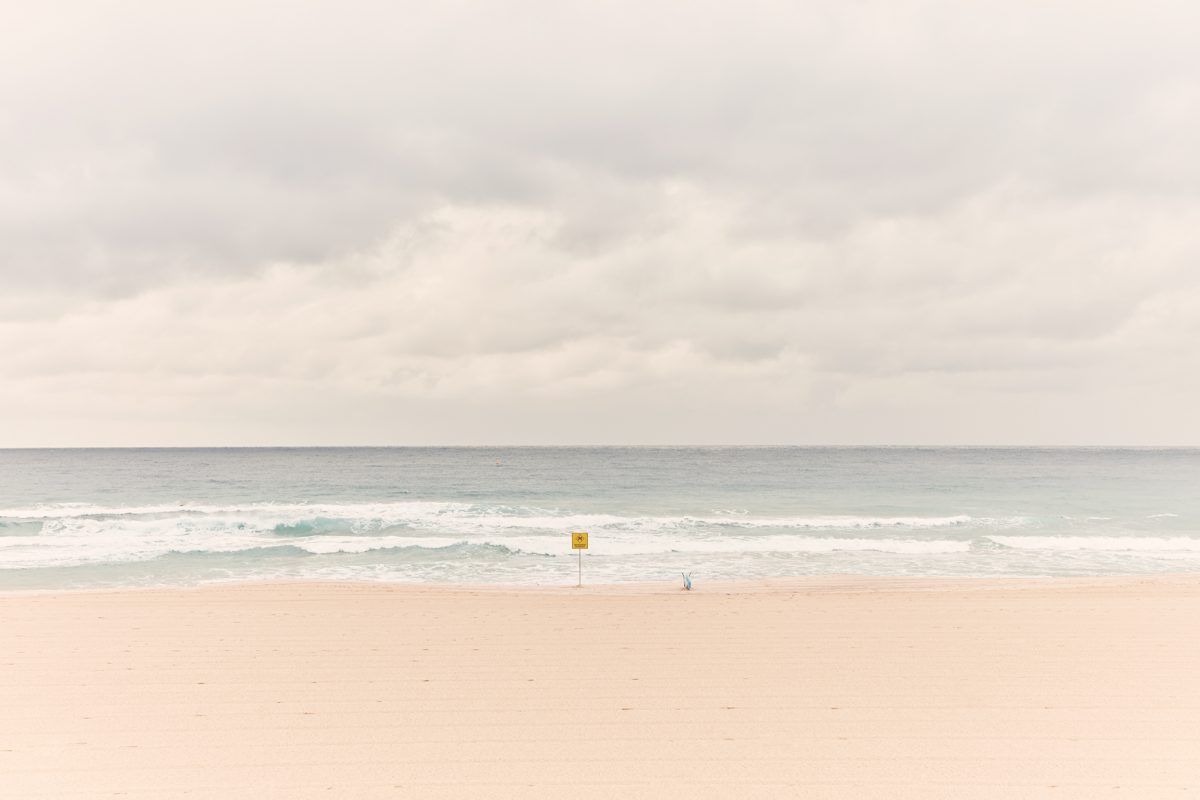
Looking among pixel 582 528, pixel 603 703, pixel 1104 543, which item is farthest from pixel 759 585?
pixel 1104 543

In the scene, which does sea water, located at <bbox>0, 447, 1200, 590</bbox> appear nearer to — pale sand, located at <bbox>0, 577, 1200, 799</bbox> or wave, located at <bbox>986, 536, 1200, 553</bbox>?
wave, located at <bbox>986, 536, 1200, 553</bbox>

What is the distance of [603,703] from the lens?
5883 millimetres


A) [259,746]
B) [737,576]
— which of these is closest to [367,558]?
[737,576]

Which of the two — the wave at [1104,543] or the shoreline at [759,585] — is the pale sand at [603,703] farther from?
the wave at [1104,543]

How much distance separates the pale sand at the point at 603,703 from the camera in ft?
15.0

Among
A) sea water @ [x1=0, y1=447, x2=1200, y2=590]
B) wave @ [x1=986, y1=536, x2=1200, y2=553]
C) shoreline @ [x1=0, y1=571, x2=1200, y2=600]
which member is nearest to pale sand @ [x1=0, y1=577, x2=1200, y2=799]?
shoreline @ [x1=0, y1=571, x2=1200, y2=600]

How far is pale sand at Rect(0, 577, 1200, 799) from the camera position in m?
4.58

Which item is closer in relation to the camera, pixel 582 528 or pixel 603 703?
pixel 603 703

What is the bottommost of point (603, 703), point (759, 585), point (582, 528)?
point (582, 528)

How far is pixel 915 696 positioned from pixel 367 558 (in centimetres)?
1596

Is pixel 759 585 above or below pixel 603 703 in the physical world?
below

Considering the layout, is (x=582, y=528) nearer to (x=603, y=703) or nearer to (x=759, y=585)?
(x=759, y=585)

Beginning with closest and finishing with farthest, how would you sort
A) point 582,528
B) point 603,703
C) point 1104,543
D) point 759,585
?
point 603,703, point 759,585, point 1104,543, point 582,528

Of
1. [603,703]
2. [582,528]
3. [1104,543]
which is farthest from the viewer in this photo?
[582,528]
